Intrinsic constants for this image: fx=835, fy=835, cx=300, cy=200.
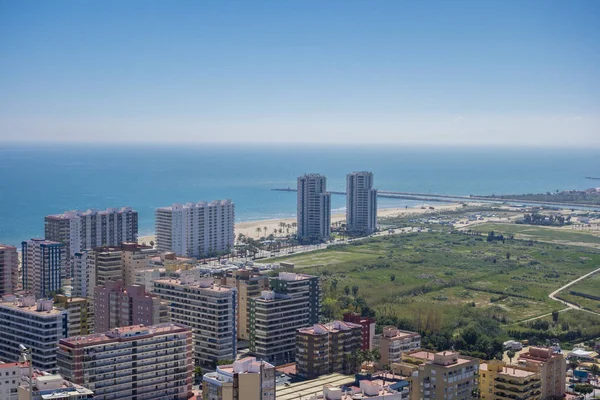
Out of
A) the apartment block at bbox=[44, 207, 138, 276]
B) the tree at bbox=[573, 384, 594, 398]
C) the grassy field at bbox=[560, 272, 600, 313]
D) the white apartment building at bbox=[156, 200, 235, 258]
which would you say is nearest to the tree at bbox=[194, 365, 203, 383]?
the tree at bbox=[573, 384, 594, 398]

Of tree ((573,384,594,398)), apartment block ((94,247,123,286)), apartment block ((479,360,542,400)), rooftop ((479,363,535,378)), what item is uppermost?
apartment block ((94,247,123,286))

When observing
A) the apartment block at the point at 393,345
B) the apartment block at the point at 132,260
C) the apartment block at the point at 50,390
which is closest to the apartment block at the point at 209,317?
the apartment block at the point at 393,345

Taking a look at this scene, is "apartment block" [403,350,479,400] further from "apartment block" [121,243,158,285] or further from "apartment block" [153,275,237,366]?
"apartment block" [121,243,158,285]

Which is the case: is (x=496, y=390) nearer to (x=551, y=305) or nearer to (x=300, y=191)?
(x=551, y=305)

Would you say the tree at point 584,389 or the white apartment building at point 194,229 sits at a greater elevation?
the white apartment building at point 194,229

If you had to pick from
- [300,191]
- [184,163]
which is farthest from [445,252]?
[184,163]

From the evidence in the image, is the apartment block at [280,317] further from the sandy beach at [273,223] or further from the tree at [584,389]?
the sandy beach at [273,223]
